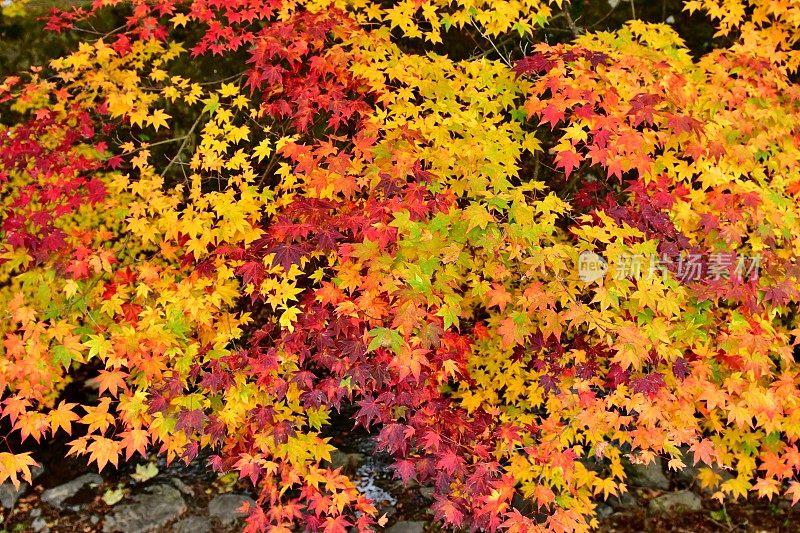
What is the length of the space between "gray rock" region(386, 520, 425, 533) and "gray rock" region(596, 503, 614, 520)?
1.63 m

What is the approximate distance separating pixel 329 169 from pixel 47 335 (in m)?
2.25

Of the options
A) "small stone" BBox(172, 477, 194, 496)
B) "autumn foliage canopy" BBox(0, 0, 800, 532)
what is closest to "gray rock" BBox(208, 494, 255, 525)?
"small stone" BBox(172, 477, 194, 496)

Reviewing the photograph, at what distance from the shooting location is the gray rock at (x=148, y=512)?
5.34 m

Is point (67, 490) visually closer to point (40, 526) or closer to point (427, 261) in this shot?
point (40, 526)

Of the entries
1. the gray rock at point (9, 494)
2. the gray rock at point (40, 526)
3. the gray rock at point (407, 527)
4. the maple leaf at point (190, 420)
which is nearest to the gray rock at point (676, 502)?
the gray rock at point (407, 527)

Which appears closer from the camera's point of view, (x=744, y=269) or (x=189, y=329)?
(x=189, y=329)

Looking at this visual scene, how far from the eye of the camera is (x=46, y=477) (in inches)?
229

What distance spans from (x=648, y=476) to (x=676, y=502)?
36 cm

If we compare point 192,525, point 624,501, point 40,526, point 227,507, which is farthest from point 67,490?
point 624,501

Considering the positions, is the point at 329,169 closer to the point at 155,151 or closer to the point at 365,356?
the point at 365,356

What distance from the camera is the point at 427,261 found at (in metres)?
3.72

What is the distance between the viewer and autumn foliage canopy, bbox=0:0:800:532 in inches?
156

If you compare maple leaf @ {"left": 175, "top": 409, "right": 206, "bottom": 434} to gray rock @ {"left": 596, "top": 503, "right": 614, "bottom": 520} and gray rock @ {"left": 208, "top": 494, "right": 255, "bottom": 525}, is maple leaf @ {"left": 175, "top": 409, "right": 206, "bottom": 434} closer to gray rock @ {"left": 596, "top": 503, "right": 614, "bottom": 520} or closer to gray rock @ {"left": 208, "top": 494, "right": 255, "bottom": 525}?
gray rock @ {"left": 208, "top": 494, "right": 255, "bottom": 525}

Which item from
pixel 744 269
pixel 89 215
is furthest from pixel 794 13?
pixel 89 215
